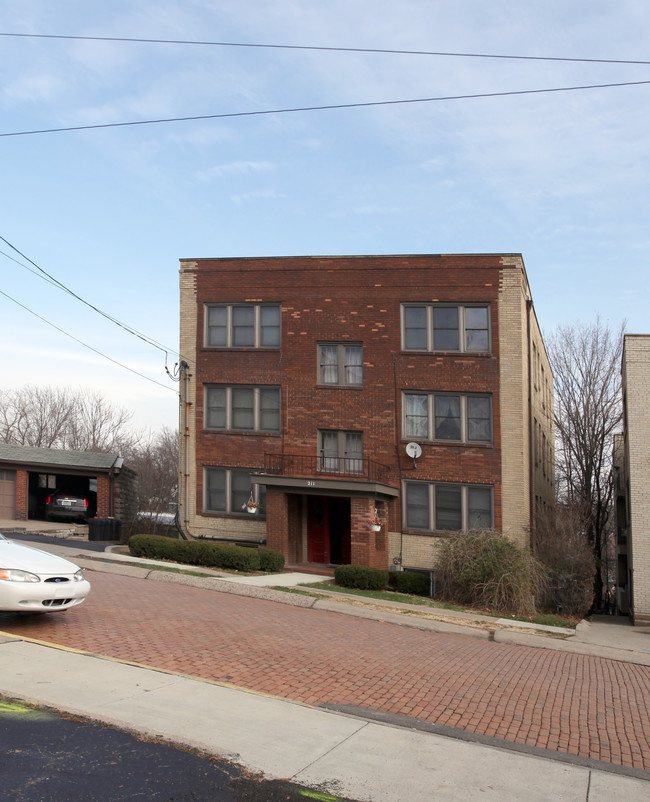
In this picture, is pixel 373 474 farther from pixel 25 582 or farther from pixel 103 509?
pixel 25 582

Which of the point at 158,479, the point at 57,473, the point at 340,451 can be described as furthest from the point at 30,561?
the point at 158,479

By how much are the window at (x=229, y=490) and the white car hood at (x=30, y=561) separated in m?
15.5

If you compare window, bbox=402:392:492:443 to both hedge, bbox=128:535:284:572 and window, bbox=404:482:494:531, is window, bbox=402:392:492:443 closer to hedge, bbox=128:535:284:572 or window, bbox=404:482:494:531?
window, bbox=404:482:494:531

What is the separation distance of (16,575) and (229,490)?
55.0ft

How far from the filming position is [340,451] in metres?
25.3

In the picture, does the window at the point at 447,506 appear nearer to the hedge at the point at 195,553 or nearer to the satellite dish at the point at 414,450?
the satellite dish at the point at 414,450

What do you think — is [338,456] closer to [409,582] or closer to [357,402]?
[357,402]

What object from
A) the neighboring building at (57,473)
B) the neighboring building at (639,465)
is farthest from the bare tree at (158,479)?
the neighboring building at (639,465)

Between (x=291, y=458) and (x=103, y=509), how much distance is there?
25.4ft

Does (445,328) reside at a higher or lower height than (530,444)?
higher

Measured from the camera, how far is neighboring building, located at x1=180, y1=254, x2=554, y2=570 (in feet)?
79.0

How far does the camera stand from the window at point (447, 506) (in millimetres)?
24078

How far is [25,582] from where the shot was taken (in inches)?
376

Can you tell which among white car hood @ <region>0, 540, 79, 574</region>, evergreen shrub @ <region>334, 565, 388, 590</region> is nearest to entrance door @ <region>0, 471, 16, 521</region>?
evergreen shrub @ <region>334, 565, 388, 590</region>
